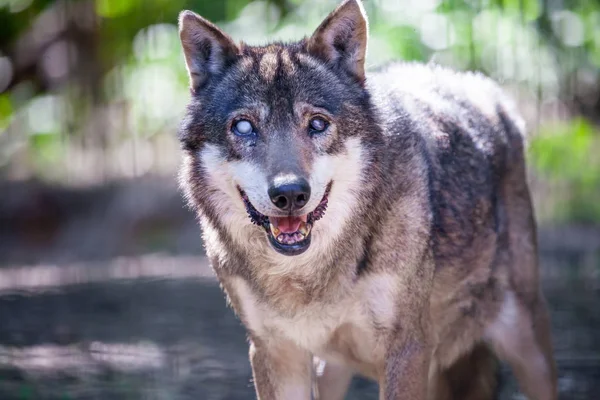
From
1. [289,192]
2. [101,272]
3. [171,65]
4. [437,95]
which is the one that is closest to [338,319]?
[289,192]

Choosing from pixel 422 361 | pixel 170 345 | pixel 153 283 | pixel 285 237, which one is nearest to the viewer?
pixel 285 237

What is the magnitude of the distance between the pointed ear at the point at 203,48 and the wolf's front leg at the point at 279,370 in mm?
1200

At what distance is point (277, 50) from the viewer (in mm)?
4141

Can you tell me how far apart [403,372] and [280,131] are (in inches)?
44.9

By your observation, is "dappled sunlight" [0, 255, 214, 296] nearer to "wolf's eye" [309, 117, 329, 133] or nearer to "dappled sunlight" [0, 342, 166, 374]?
"dappled sunlight" [0, 342, 166, 374]

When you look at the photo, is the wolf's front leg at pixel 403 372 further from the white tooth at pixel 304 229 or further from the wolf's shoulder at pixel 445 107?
the wolf's shoulder at pixel 445 107

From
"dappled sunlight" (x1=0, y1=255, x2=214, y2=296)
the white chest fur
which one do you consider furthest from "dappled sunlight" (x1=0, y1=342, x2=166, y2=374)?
the white chest fur

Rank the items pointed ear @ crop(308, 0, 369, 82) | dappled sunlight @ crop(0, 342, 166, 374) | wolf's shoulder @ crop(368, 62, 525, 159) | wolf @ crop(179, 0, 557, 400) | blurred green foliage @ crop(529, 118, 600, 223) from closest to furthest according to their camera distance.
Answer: wolf @ crop(179, 0, 557, 400) < pointed ear @ crop(308, 0, 369, 82) < wolf's shoulder @ crop(368, 62, 525, 159) < dappled sunlight @ crop(0, 342, 166, 374) < blurred green foliage @ crop(529, 118, 600, 223)

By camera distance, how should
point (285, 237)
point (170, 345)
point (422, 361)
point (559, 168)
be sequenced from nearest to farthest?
point (285, 237), point (422, 361), point (170, 345), point (559, 168)

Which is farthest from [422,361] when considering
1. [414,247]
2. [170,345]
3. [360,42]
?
[170,345]

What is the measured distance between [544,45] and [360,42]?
6417 millimetres

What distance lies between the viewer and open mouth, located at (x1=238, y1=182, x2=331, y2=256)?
12.0ft

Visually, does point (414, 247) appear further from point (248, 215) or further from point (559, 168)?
point (559, 168)

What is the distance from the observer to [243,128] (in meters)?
3.85
